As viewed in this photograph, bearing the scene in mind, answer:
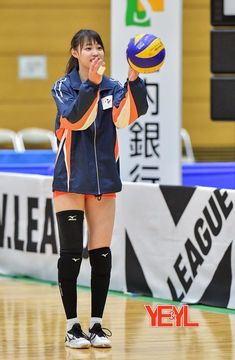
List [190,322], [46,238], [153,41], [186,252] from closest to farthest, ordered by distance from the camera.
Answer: [153,41] < [190,322] < [186,252] < [46,238]

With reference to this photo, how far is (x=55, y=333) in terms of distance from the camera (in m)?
7.18

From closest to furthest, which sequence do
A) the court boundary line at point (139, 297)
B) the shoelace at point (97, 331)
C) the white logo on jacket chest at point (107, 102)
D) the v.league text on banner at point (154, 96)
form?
1. the white logo on jacket chest at point (107, 102)
2. the shoelace at point (97, 331)
3. the court boundary line at point (139, 297)
4. the v.league text on banner at point (154, 96)

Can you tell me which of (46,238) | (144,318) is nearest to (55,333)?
(144,318)

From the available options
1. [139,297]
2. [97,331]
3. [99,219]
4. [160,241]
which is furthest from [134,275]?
[99,219]

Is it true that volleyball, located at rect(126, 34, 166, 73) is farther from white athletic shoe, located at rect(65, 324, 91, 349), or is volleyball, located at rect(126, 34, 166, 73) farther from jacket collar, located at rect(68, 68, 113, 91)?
white athletic shoe, located at rect(65, 324, 91, 349)

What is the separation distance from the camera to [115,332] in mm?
7207

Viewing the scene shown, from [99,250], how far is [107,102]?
2.81 feet

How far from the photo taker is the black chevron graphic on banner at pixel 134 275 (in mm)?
8695

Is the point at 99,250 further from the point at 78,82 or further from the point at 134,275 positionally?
the point at 134,275

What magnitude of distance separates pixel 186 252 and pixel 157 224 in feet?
1.16

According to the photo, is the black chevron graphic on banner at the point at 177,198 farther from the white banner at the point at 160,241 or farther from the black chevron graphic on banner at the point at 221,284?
the black chevron graphic on banner at the point at 221,284

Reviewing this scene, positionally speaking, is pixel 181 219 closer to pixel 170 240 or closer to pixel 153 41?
pixel 170 240

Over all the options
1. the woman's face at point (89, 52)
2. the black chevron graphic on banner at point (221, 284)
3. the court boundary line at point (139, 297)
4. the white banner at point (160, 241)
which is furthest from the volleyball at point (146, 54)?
the court boundary line at point (139, 297)

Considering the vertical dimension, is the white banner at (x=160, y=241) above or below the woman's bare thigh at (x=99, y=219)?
below
